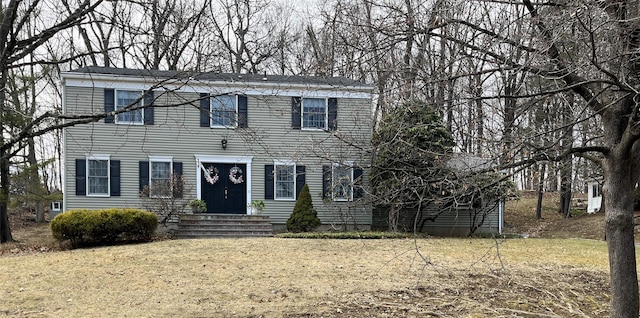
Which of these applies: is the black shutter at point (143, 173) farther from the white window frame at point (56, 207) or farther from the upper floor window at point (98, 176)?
the white window frame at point (56, 207)

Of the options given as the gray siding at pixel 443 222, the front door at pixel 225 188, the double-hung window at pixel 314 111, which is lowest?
the gray siding at pixel 443 222

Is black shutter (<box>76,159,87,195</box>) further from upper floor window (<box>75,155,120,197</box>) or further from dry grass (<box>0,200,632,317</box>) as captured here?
dry grass (<box>0,200,632,317</box>)

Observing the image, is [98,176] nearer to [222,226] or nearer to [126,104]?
[126,104]

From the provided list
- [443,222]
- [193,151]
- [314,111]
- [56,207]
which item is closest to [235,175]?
[193,151]

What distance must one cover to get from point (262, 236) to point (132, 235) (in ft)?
12.1

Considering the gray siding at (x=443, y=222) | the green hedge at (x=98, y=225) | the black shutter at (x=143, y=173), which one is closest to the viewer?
the green hedge at (x=98, y=225)

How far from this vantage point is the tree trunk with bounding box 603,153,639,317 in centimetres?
464

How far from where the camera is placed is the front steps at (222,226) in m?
Answer: 14.8

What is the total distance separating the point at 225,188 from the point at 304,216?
2.95m

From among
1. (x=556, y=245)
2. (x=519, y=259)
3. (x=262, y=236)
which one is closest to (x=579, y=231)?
(x=556, y=245)

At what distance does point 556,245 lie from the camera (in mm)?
13938

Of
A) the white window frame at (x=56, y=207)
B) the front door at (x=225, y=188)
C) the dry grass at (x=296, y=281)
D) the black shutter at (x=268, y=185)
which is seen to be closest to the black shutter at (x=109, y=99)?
the front door at (x=225, y=188)

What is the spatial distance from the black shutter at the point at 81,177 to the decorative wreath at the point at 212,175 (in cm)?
377

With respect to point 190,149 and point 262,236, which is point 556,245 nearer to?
point 262,236
